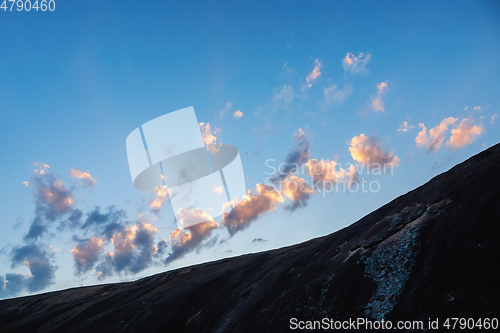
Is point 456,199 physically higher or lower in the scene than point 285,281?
higher

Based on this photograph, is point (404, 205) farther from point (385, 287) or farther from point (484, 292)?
point (484, 292)

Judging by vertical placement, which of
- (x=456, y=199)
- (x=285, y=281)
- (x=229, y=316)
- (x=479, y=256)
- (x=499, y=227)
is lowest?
(x=229, y=316)

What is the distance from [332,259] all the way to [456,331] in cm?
918

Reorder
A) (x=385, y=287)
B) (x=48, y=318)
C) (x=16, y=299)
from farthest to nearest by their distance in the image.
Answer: (x=16, y=299), (x=48, y=318), (x=385, y=287)

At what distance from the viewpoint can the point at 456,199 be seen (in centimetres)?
1275

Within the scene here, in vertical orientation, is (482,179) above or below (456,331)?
above

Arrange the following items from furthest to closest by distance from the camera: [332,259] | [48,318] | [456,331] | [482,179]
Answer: [48,318] → [332,259] → [482,179] → [456,331]

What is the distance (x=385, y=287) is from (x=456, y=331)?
2.95 m

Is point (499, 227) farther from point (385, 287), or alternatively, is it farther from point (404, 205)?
point (404, 205)

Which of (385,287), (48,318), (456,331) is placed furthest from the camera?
(48,318)

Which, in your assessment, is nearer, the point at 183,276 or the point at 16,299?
the point at 183,276

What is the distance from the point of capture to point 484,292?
24.7 feet

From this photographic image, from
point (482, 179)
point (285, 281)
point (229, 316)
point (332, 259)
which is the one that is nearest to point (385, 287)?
point (332, 259)

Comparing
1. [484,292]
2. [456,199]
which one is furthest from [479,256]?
[456,199]
